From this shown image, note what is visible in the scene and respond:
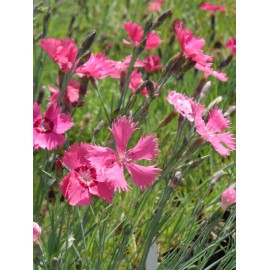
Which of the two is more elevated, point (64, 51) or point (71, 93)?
point (64, 51)

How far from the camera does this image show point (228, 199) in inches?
41.4

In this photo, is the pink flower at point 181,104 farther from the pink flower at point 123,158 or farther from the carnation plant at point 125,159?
the pink flower at point 123,158

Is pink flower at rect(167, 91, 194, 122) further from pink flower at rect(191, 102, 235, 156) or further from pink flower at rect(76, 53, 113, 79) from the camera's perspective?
pink flower at rect(76, 53, 113, 79)

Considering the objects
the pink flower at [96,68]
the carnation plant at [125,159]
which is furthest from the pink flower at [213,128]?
the pink flower at [96,68]

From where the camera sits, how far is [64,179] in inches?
37.8

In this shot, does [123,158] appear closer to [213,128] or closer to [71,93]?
[213,128]

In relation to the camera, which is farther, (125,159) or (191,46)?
(191,46)

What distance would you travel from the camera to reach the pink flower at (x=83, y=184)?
942 millimetres

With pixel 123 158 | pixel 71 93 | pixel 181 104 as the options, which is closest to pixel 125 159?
pixel 123 158

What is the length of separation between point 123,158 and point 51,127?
0.20 meters

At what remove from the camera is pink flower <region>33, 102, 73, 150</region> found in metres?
1.09

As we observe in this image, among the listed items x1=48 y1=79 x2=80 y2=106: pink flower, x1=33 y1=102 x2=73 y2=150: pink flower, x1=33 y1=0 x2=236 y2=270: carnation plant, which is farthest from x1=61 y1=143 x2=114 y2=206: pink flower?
x1=48 y1=79 x2=80 y2=106: pink flower

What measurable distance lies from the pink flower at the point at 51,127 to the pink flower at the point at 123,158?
0.49 ft
